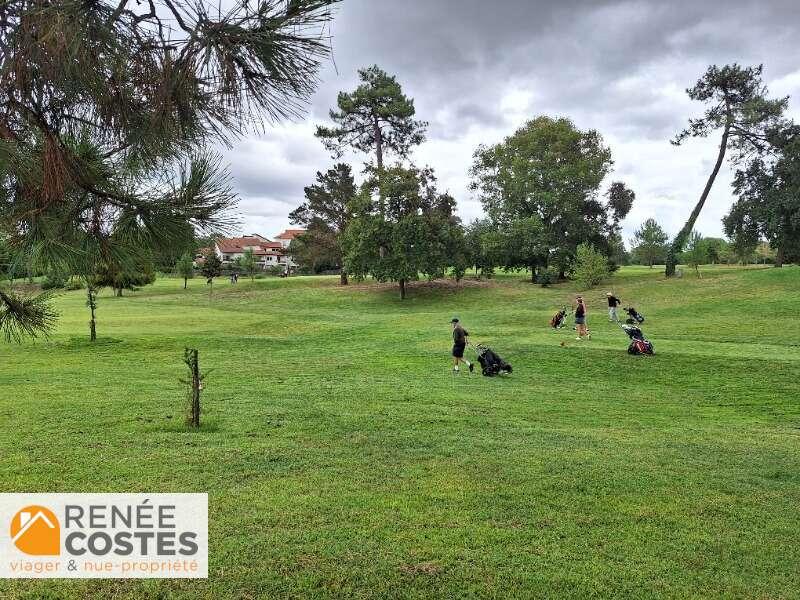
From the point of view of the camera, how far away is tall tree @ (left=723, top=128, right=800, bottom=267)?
35000 mm

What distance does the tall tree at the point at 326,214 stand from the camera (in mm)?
48250

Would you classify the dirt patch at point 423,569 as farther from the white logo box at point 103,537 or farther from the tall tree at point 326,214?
the tall tree at point 326,214

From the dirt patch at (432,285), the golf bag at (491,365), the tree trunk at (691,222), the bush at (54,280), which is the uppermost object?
the tree trunk at (691,222)

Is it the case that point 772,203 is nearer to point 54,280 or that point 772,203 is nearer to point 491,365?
point 491,365

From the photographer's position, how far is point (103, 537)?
4055 mm

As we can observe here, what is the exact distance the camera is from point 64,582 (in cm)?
359

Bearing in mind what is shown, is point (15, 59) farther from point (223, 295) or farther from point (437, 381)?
point (223, 295)

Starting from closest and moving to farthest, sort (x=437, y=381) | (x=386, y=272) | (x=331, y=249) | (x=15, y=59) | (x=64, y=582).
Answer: (x=15, y=59) < (x=64, y=582) < (x=437, y=381) < (x=386, y=272) < (x=331, y=249)

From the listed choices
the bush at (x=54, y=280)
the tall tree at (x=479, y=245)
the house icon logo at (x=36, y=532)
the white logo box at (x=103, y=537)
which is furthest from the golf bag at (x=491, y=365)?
the tall tree at (x=479, y=245)

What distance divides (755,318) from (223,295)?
3970 cm

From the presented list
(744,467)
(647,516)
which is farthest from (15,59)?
(744,467)

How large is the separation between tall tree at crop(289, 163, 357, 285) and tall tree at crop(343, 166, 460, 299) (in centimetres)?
936

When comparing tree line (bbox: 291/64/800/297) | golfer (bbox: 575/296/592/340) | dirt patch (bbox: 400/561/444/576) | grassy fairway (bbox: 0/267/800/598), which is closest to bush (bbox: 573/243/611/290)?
tree line (bbox: 291/64/800/297)

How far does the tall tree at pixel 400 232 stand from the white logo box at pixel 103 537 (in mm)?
31945
